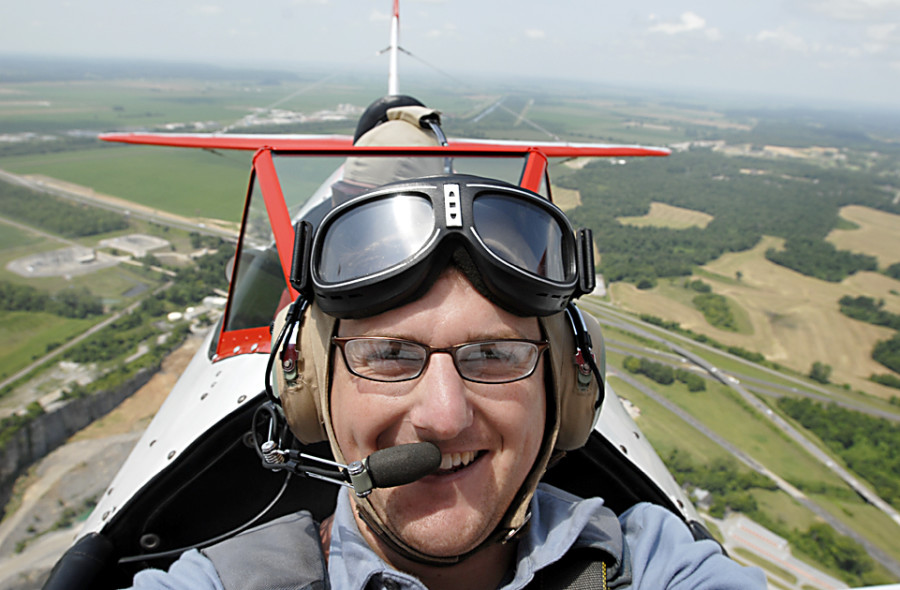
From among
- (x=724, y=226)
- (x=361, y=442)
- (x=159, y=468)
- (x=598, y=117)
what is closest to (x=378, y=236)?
(x=361, y=442)

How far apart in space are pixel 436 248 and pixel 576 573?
899 millimetres

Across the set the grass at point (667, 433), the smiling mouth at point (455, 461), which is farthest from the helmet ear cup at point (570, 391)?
the grass at point (667, 433)

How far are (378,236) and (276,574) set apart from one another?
0.87 metres

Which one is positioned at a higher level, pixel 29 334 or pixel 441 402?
pixel 441 402

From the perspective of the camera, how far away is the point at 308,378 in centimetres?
127

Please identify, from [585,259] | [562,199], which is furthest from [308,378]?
[562,199]

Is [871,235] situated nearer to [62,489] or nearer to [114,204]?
[62,489]

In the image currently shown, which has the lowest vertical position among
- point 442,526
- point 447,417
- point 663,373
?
point 663,373

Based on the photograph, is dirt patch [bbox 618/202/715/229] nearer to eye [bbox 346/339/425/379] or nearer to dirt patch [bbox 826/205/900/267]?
dirt patch [bbox 826/205/900/267]

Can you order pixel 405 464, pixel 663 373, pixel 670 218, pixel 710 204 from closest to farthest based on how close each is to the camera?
pixel 405 464 → pixel 663 373 → pixel 670 218 → pixel 710 204

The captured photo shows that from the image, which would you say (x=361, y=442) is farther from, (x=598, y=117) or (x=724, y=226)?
(x=598, y=117)

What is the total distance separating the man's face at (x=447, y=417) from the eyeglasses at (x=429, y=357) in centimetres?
2

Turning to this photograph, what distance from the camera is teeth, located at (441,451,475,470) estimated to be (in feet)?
3.42

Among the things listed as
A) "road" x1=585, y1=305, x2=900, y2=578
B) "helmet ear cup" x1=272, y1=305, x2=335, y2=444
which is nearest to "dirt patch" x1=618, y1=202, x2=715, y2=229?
"road" x1=585, y1=305, x2=900, y2=578
